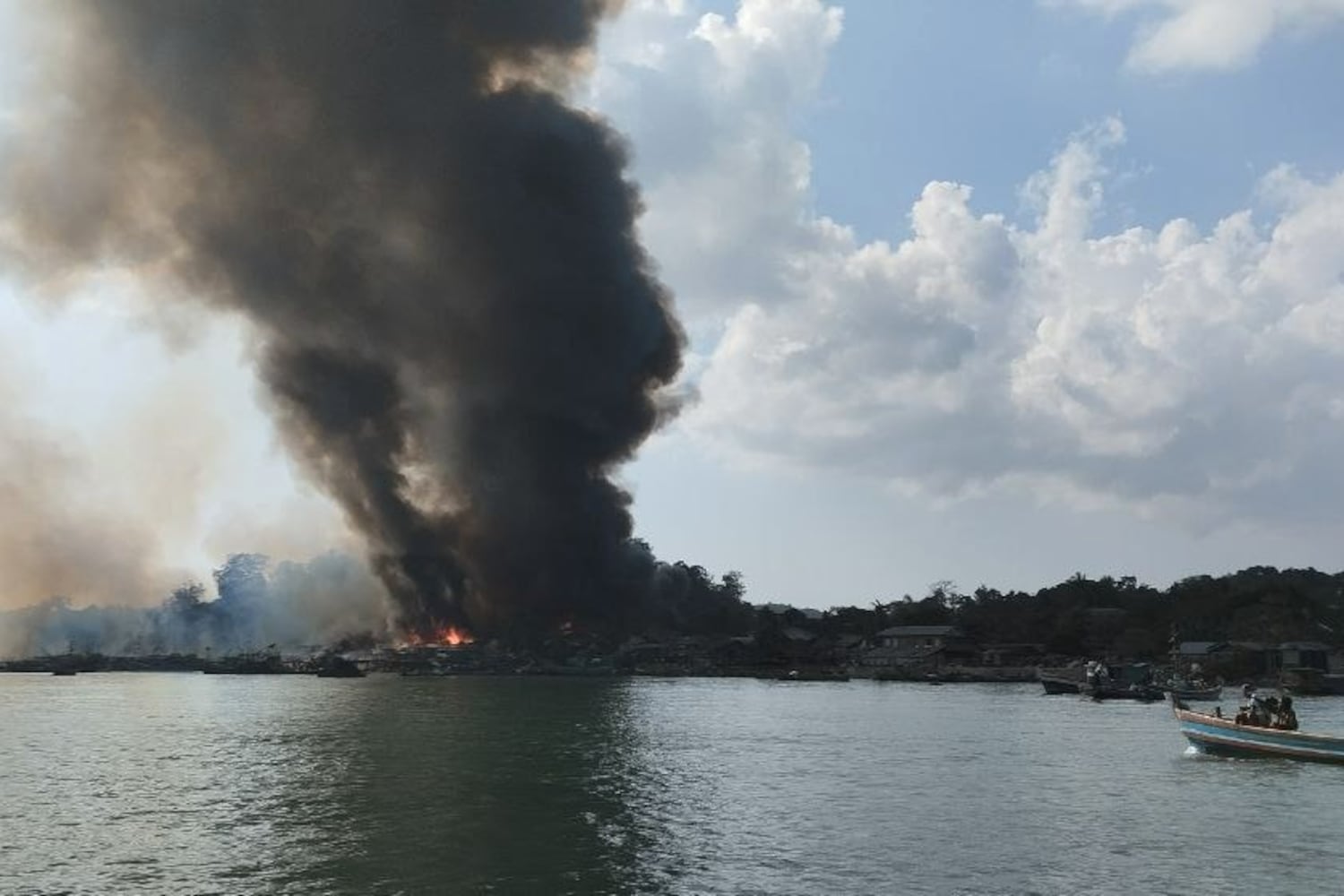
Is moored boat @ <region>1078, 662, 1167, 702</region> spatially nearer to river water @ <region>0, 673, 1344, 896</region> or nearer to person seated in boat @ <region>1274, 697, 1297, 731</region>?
river water @ <region>0, 673, 1344, 896</region>

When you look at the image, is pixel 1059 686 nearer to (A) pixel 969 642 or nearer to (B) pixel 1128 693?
(B) pixel 1128 693

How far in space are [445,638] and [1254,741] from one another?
131351 millimetres

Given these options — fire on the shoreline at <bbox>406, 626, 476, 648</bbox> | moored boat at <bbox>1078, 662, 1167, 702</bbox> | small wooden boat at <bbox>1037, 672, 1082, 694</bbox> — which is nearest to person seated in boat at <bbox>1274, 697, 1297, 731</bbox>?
moored boat at <bbox>1078, 662, 1167, 702</bbox>

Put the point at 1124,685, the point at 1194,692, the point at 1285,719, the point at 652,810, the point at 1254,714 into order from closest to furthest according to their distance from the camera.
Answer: the point at 652,810
the point at 1285,719
the point at 1254,714
the point at 1194,692
the point at 1124,685

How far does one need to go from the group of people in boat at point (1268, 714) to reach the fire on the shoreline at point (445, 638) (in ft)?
410

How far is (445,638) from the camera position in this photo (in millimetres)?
162875

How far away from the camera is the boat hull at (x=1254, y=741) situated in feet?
142

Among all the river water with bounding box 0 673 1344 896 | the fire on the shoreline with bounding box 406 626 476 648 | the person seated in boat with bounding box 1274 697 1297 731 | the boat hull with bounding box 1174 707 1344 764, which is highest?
the fire on the shoreline with bounding box 406 626 476 648

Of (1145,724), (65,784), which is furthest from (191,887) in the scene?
(1145,724)

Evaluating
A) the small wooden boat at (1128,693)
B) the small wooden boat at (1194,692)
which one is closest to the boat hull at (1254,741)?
the small wooden boat at (1128,693)

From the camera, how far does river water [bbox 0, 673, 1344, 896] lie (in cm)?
2484

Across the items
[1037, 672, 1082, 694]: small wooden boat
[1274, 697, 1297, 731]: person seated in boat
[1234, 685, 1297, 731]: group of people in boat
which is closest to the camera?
[1274, 697, 1297, 731]: person seated in boat

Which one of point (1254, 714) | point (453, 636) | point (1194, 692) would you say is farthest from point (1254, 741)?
point (453, 636)

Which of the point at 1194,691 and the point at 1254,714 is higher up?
the point at 1254,714
